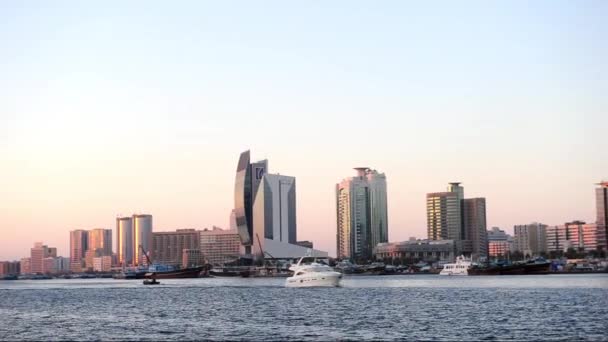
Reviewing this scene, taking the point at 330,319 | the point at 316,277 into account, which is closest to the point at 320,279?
the point at 316,277

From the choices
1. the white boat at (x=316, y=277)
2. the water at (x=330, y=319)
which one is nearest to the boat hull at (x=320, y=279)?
the white boat at (x=316, y=277)

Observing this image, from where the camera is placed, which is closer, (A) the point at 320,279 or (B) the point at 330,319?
(B) the point at 330,319

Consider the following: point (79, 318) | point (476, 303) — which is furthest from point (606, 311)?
point (79, 318)

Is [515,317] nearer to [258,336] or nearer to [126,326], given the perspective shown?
[258,336]

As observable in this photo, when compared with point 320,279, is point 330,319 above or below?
below

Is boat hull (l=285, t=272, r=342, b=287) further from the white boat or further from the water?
the water

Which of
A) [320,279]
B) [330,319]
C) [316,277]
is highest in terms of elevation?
[316,277]

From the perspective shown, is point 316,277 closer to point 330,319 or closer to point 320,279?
point 320,279

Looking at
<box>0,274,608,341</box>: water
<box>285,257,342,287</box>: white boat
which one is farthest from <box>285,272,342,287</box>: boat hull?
<box>0,274,608,341</box>: water

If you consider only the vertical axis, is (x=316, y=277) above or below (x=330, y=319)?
above

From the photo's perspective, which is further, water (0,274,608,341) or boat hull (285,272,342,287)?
boat hull (285,272,342,287)

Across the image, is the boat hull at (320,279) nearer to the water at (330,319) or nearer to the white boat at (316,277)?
the white boat at (316,277)

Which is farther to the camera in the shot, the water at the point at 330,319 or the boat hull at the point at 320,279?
the boat hull at the point at 320,279

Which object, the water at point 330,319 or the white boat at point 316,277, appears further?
the white boat at point 316,277
